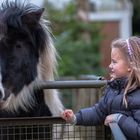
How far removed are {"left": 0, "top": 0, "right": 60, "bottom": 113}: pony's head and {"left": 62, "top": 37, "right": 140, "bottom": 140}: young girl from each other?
75 cm

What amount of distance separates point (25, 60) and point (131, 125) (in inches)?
53.8

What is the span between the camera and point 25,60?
504 cm

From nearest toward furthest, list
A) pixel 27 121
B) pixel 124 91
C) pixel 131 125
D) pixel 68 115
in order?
1. pixel 131 125
2. pixel 124 91
3. pixel 68 115
4. pixel 27 121

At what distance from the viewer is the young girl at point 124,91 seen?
13.1 ft

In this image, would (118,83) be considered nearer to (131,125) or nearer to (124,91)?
(124,91)

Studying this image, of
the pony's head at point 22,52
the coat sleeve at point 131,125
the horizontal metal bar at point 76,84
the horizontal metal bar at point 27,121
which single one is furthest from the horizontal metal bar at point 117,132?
the pony's head at point 22,52

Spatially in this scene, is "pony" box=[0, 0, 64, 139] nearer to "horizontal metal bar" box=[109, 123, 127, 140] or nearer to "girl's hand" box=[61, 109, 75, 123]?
"girl's hand" box=[61, 109, 75, 123]

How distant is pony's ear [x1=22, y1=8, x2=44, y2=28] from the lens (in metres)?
5.16

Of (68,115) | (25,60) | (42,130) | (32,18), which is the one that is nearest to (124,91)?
(68,115)

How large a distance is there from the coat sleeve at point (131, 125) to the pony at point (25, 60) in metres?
1.05

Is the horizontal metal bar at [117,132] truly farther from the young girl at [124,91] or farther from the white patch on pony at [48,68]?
the white patch on pony at [48,68]

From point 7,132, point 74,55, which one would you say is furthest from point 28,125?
point 74,55

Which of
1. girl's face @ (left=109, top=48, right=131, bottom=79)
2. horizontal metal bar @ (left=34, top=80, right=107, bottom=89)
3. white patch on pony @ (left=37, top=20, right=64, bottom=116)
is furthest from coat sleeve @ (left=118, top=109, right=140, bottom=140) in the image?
white patch on pony @ (left=37, top=20, right=64, bottom=116)

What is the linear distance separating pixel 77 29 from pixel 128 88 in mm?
16460
